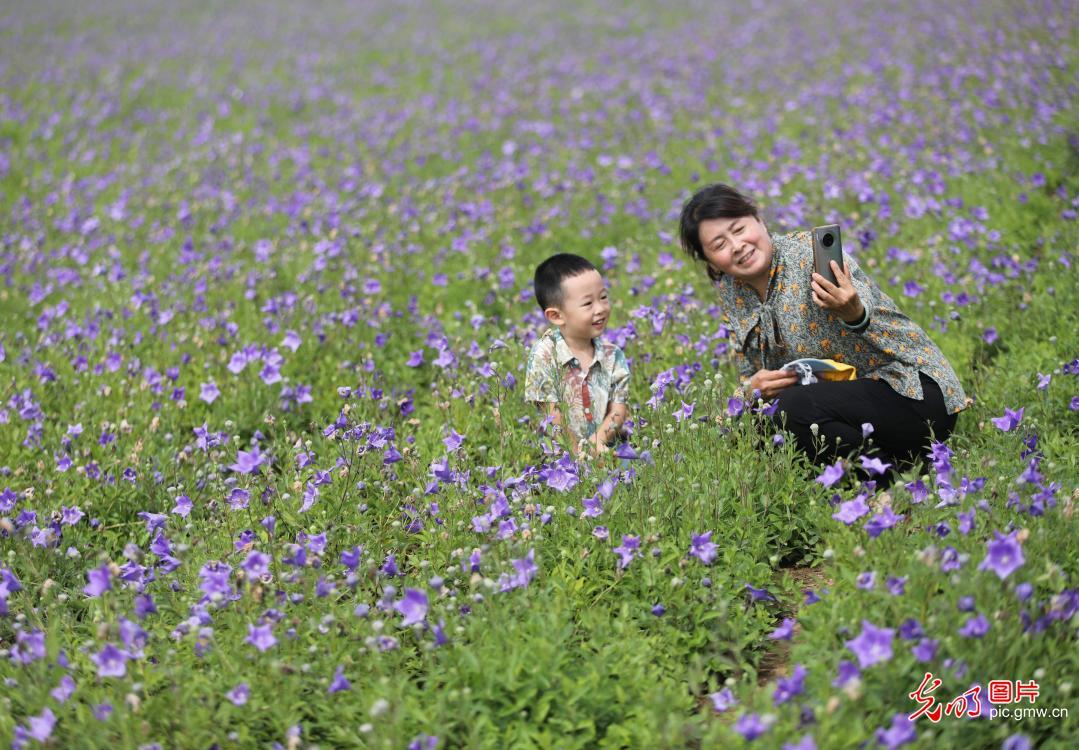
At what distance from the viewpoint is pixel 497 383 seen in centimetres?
444

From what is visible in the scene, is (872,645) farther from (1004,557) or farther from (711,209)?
(711,209)

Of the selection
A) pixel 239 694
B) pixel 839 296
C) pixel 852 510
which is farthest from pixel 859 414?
pixel 239 694

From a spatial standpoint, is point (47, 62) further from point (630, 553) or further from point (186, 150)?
point (630, 553)

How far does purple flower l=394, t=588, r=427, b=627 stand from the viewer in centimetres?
275

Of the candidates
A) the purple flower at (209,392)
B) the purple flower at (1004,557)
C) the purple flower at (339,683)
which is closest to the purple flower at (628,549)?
the purple flower at (339,683)

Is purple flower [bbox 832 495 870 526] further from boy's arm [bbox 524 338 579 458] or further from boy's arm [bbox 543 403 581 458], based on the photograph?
boy's arm [bbox 524 338 579 458]

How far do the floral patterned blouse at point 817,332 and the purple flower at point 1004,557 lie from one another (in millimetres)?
1433

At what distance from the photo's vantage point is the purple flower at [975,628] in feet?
8.16

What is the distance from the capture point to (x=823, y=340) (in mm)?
4168

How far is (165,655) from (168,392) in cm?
245

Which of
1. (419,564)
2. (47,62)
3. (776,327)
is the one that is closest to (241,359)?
(419,564)

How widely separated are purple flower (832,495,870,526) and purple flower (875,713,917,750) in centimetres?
81

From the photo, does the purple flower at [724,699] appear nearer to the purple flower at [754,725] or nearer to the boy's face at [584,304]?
the purple flower at [754,725]

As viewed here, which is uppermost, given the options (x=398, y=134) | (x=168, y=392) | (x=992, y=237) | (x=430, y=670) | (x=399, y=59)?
(x=399, y=59)
